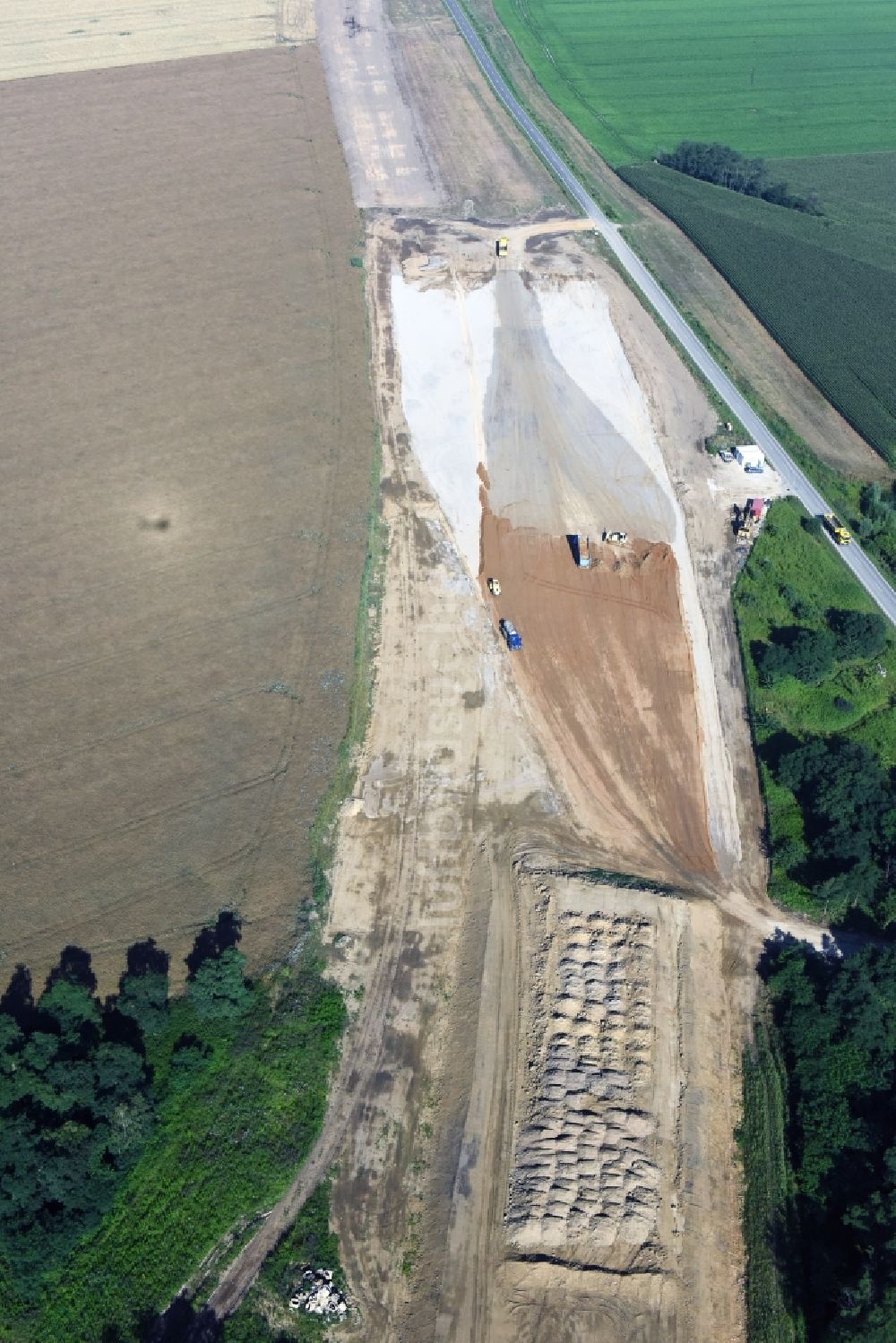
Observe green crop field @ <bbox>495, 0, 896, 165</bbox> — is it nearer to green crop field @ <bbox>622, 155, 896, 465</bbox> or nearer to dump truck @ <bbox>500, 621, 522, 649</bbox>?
green crop field @ <bbox>622, 155, 896, 465</bbox>

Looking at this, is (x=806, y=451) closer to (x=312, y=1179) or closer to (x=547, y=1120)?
(x=547, y=1120)

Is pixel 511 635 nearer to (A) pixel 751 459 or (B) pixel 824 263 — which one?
(A) pixel 751 459

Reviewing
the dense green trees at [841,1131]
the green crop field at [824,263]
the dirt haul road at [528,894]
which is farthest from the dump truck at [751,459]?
the dense green trees at [841,1131]

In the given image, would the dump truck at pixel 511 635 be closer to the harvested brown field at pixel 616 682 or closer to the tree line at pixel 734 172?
the harvested brown field at pixel 616 682

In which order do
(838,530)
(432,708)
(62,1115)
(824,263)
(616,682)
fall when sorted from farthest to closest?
(824,263)
(838,530)
(616,682)
(432,708)
(62,1115)

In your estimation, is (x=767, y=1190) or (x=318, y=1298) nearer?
Answer: (x=318, y=1298)

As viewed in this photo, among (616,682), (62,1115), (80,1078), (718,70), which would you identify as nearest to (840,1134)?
(616,682)
